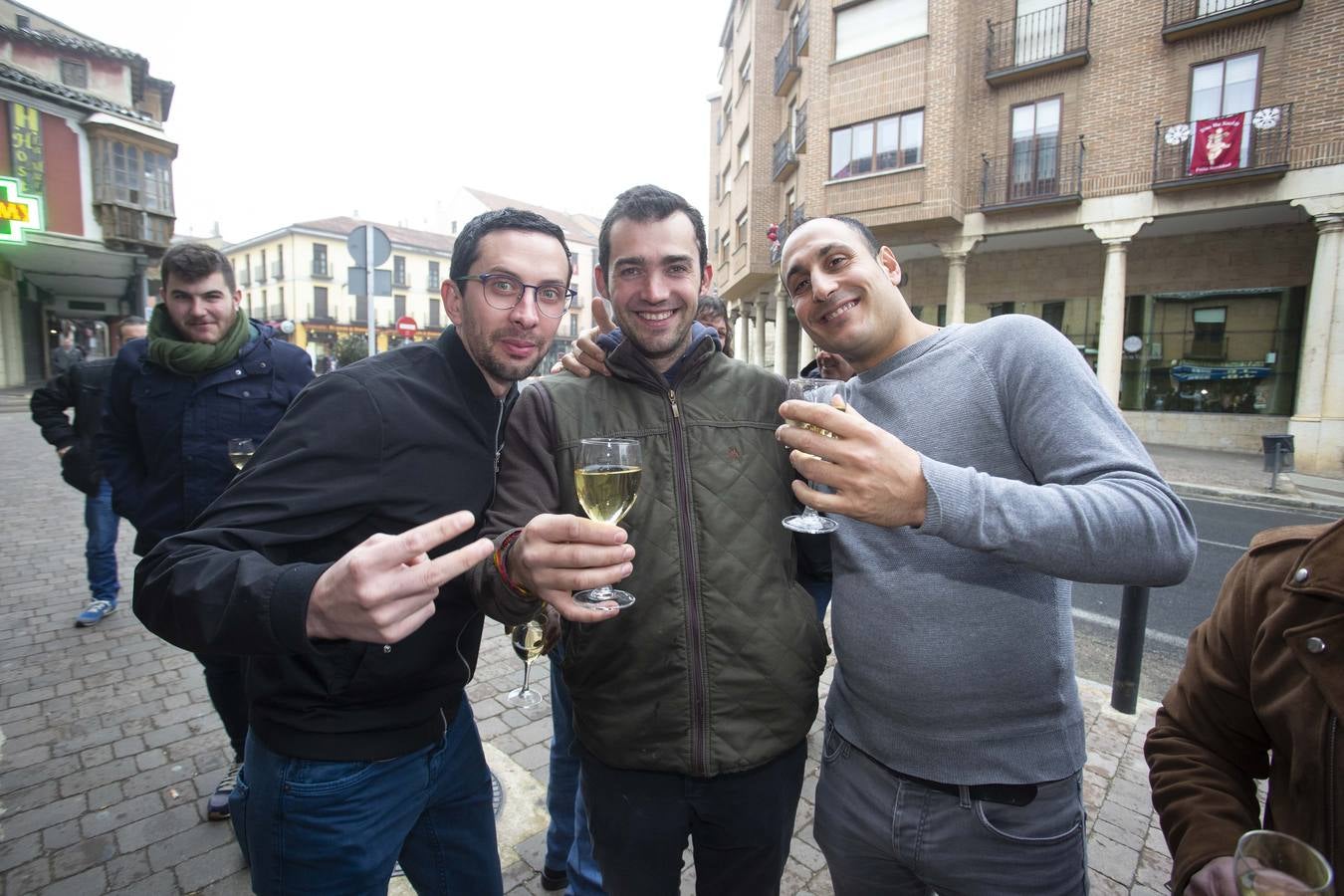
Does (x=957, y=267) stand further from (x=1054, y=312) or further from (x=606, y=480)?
(x=606, y=480)

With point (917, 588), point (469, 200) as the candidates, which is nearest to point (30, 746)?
point (917, 588)

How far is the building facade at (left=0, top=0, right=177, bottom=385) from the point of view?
61.8ft

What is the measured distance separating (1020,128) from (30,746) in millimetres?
23335

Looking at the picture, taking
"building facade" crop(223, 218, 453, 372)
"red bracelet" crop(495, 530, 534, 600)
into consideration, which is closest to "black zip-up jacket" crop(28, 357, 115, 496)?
"red bracelet" crop(495, 530, 534, 600)

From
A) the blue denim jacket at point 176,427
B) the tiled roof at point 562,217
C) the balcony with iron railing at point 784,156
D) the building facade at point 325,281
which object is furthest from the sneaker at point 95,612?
the tiled roof at point 562,217

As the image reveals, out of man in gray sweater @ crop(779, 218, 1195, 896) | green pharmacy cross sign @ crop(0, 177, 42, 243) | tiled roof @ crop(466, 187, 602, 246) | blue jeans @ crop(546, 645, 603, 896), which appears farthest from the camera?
tiled roof @ crop(466, 187, 602, 246)

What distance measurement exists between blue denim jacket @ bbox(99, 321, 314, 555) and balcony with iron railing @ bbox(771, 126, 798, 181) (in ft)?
71.8

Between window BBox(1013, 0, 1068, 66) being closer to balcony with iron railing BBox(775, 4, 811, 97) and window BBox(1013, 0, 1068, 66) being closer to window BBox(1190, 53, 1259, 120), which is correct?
window BBox(1190, 53, 1259, 120)

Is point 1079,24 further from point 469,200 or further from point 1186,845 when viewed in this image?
point 469,200

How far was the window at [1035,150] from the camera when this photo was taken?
17938 millimetres

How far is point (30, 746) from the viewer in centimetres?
368

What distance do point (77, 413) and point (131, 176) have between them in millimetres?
22866

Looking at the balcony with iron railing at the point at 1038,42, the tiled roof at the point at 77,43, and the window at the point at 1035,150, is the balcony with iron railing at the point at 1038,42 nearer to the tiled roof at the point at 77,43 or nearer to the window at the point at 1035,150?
the window at the point at 1035,150

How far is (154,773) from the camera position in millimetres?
3467
